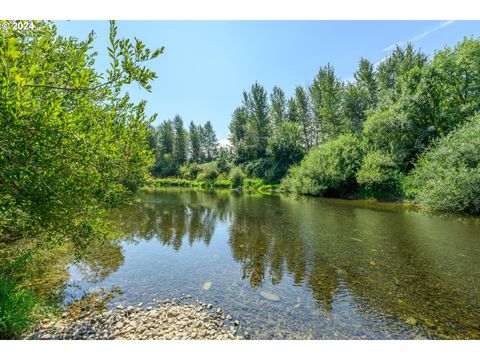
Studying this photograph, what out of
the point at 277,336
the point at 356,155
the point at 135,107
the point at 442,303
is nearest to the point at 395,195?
the point at 356,155

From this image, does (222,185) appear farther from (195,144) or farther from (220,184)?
(195,144)

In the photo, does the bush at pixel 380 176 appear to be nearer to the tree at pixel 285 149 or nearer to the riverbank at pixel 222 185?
the riverbank at pixel 222 185

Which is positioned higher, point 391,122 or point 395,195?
point 391,122

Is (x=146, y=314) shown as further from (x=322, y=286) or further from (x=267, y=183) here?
(x=267, y=183)

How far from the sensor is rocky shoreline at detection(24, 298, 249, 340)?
543cm

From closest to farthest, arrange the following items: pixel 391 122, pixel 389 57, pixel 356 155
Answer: pixel 391 122
pixel 356 155
pixel 389 57

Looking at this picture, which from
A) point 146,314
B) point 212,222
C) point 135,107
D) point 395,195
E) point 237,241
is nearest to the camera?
point 135,107

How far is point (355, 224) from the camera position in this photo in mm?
17625

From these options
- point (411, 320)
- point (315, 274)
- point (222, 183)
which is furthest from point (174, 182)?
point (411, 320)

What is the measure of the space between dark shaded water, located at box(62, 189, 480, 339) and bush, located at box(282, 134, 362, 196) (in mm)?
18345

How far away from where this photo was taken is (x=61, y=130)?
395 cm

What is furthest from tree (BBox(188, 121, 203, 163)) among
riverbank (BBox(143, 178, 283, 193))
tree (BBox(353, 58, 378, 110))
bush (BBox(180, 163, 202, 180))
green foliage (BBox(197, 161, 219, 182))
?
tree (BBox(353, 58, 378, 110))

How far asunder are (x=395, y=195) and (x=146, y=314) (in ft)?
103

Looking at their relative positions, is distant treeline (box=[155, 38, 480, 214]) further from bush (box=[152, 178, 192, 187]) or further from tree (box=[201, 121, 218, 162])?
tree (box=[201, 121, 218, 162])
